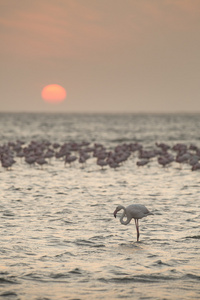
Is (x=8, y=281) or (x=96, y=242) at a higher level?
(x=96, y=242)

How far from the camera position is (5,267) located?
9.54 meters

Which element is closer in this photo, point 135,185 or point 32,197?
point 32,197

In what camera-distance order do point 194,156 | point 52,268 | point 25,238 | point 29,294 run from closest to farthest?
1. point 29,294
2. point 52,268
3. point 25,238
4. point 194,156

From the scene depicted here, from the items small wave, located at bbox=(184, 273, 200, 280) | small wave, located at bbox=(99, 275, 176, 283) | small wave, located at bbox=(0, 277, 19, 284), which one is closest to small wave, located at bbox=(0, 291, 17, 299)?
small wave, located at bbox=(0, 277, 19, 284)

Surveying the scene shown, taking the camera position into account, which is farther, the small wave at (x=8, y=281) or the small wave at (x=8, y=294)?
the small wave at (x=8, y=281)

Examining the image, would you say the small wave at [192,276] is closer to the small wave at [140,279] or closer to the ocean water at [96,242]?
the ocean water at [96,242]

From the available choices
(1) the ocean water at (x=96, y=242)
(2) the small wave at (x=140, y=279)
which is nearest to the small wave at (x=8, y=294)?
(1) the ocean water at (x=96, y=242)

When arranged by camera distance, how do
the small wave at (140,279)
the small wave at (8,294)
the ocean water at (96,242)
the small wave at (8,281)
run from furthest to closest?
the small wave at (140,279)
the small wave at (8,281)
the ocean water at (96,242)
the small wave at (8,294)

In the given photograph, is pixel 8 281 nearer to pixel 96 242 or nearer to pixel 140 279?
pixel 140 279

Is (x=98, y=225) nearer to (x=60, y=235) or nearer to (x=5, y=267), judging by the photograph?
(x=60, y=235)

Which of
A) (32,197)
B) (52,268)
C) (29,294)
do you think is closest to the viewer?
(29,294)

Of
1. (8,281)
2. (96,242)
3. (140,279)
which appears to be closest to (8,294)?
(8,281)

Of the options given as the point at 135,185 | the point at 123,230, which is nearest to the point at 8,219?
the point at 123,230

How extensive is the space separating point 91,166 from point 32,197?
438 inches
